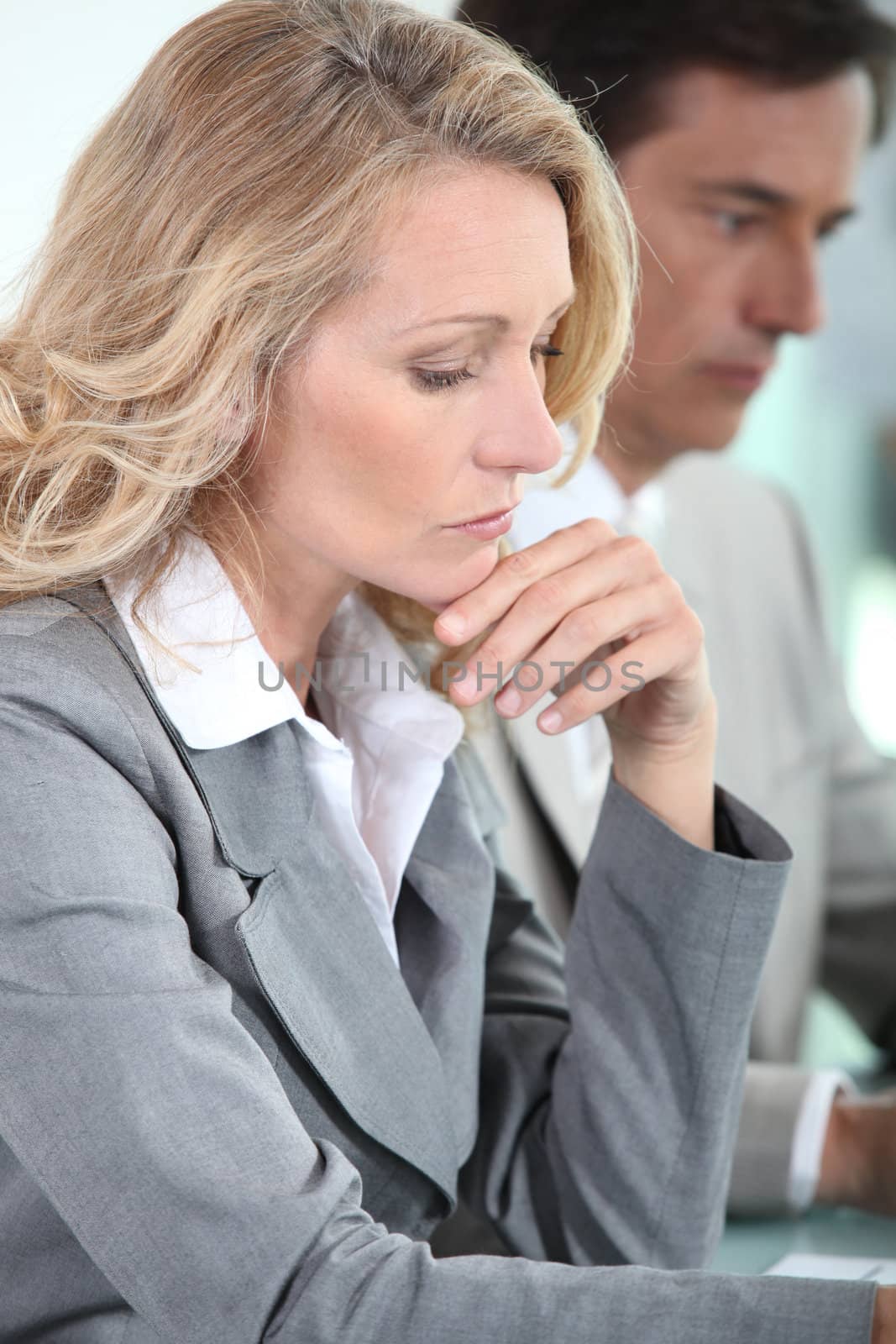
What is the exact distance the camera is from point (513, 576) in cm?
75

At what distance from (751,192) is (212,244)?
79cm

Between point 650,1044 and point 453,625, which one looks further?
point 650,1044

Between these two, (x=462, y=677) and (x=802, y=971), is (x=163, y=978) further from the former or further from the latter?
(x=802, y=971)

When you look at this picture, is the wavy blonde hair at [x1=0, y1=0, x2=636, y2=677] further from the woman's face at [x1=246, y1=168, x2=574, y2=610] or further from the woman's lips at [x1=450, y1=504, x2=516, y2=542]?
the woman's lips at [x1=450, y1=504, x2=516, y2=542]

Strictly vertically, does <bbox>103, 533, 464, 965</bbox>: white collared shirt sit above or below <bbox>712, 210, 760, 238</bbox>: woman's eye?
below

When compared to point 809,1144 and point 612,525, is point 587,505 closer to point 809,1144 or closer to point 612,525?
point 612,525

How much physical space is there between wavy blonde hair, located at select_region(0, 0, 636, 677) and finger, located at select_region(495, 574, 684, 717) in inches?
6.5

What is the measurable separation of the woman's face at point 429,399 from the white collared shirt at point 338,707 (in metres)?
0.07

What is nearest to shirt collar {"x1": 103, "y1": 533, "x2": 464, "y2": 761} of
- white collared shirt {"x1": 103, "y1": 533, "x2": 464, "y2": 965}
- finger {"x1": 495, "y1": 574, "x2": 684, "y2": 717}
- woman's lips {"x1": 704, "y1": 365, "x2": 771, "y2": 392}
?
white collared shirt {"x1": 103, "y1": 533, "x2": 464, "y2": 965}

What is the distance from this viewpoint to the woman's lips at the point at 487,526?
723 millimetres

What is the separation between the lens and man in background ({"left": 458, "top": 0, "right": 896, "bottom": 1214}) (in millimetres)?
1130

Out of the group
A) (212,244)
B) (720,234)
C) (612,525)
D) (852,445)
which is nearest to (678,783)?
(612,525)

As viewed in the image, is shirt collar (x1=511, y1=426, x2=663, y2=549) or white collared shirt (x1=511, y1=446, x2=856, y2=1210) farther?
shirt collar (x1=511, y1=426, x2=663, y2=549)

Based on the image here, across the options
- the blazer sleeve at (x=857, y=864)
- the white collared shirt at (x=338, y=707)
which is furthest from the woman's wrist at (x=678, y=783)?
the blazer sleeve at (x=857, y=864)
